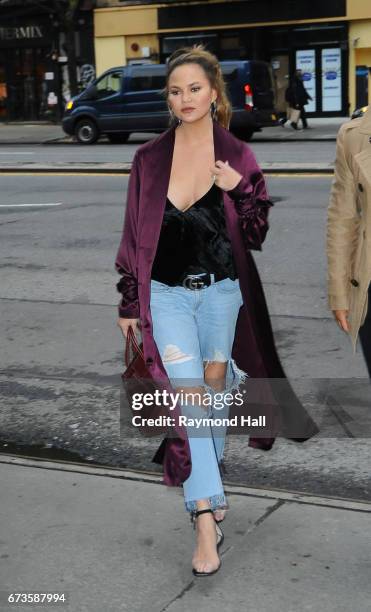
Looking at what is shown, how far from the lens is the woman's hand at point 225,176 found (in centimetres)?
365

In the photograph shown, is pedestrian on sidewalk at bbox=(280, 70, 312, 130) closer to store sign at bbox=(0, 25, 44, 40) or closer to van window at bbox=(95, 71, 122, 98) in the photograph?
van window at bbox=(95, 71, 122, 98)

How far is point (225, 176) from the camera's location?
3654 mm

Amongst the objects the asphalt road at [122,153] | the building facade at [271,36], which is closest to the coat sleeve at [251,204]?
the asphalt road at [122,153]

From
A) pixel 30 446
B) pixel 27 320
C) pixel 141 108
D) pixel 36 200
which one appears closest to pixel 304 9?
pixel 141 108

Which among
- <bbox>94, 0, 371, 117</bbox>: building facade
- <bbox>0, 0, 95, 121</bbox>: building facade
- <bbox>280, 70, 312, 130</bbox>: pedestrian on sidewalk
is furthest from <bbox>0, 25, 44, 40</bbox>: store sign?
<bbox>280, 70, 312, 130</bbox>: pedestrian on sidewalk

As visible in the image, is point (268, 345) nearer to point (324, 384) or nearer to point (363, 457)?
point (363, 457)

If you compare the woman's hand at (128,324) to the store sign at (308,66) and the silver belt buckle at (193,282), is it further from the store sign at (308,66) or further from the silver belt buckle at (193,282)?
the store sign at (308,66)

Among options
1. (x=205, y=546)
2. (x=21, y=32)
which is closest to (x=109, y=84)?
(x=21, y=32)

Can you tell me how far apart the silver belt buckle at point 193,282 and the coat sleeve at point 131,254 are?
203 mm

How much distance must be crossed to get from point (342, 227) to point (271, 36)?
30877mm

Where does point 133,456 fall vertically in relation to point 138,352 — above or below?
below

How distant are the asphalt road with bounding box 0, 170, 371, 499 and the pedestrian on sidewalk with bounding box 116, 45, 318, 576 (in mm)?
934

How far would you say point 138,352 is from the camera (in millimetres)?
3852

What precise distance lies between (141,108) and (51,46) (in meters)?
11.7
